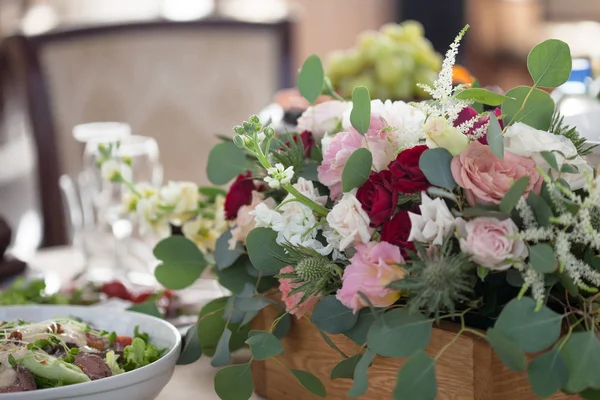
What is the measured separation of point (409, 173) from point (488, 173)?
0.06m

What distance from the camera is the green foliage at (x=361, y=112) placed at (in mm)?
772

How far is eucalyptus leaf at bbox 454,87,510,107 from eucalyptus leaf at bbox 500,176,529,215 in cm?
11

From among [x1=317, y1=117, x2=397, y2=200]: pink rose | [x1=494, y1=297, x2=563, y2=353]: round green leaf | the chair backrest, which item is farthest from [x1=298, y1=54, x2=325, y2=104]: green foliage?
the chair backrest

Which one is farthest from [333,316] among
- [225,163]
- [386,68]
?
[386,68]

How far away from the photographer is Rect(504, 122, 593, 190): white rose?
0.72 meters

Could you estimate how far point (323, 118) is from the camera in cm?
97

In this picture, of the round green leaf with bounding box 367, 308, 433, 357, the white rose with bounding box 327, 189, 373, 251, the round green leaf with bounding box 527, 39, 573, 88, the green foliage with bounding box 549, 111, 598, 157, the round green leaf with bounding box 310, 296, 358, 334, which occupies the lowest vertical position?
the round green leaf with bounding box 310, 296, 358, 334

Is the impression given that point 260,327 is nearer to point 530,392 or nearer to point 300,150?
point 300,150

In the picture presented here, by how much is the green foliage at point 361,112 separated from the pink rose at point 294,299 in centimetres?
14

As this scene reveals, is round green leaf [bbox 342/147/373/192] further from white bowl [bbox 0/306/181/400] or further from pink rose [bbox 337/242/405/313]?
white bowl [bbox 0/306/181/400]

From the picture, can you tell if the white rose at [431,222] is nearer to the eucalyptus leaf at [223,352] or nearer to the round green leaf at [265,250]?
the round green leaf at [265,250]

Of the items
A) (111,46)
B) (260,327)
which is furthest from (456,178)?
(111,46)

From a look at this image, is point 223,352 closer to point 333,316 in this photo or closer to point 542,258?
point 333,316

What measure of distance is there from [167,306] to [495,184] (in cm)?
56
